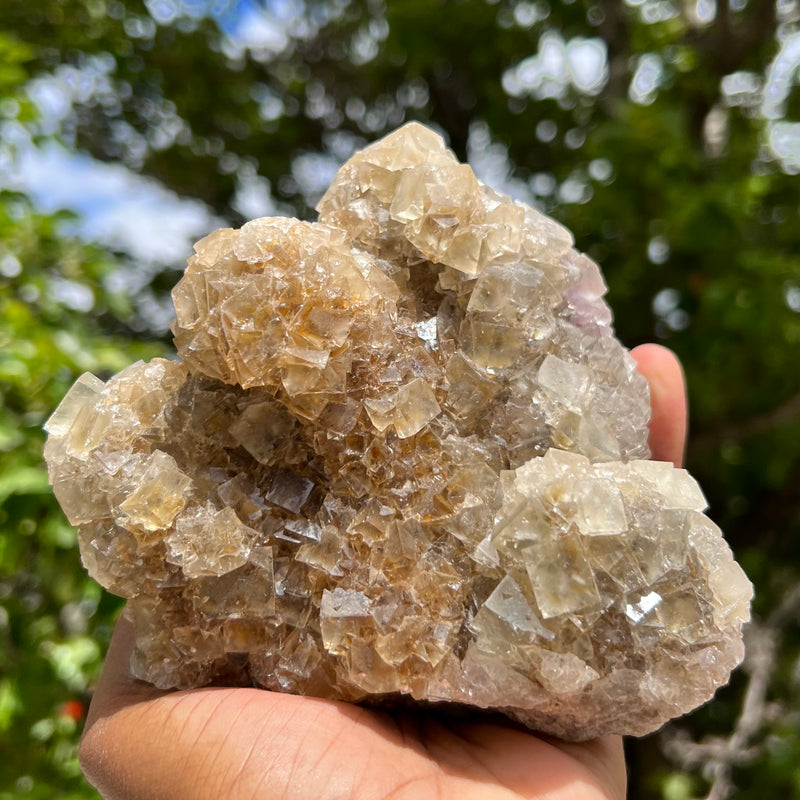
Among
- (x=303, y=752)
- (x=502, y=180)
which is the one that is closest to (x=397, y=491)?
(x=303, y=752)

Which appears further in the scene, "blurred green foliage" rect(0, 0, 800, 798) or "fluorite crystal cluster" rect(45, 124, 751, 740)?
"blurred green foliage" rect(0, 0, 800, 798)

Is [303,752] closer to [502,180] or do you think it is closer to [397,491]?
[397,491]

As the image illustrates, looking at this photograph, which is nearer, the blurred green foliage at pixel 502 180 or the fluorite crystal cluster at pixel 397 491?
the fluorite crystal cluster at pixel 397 491

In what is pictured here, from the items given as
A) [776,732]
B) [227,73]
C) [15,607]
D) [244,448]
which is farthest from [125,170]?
[776,732]

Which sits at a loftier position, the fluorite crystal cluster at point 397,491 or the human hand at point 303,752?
the fluorite crystal cluster at point 397,491

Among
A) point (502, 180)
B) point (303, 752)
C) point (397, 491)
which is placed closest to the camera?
point (303, 752)
